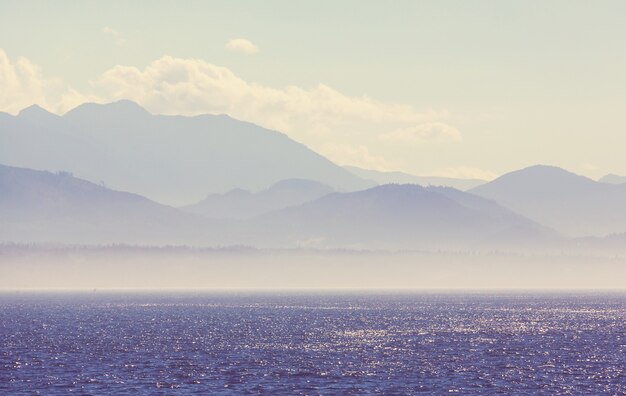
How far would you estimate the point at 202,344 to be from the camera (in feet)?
623

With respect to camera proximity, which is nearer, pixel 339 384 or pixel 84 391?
pixel 84 391

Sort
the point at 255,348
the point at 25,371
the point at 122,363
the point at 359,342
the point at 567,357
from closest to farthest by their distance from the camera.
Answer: the point at 25,371 < the point at 122,363 < the point at 567,357 < the point at 255,348 < the point at 359,342

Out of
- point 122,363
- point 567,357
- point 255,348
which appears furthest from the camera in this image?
point 255,348

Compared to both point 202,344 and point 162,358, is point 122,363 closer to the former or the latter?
point 162,358

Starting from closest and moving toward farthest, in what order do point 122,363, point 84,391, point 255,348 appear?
point 84,391 → point 122,363 → point 255,348

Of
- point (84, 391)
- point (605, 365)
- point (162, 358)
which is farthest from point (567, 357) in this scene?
point (84, 391)

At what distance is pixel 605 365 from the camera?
502ft

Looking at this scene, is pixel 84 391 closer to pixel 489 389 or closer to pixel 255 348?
pixel 489 389

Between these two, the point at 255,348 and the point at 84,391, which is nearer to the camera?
the point at 84,391

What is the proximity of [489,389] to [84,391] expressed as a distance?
48.8 meters

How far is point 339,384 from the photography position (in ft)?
418

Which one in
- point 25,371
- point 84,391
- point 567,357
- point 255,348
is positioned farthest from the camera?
point 255,348

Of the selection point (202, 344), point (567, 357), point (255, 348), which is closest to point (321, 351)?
point (255, 348)

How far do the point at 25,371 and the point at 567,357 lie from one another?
8556 centimetres
